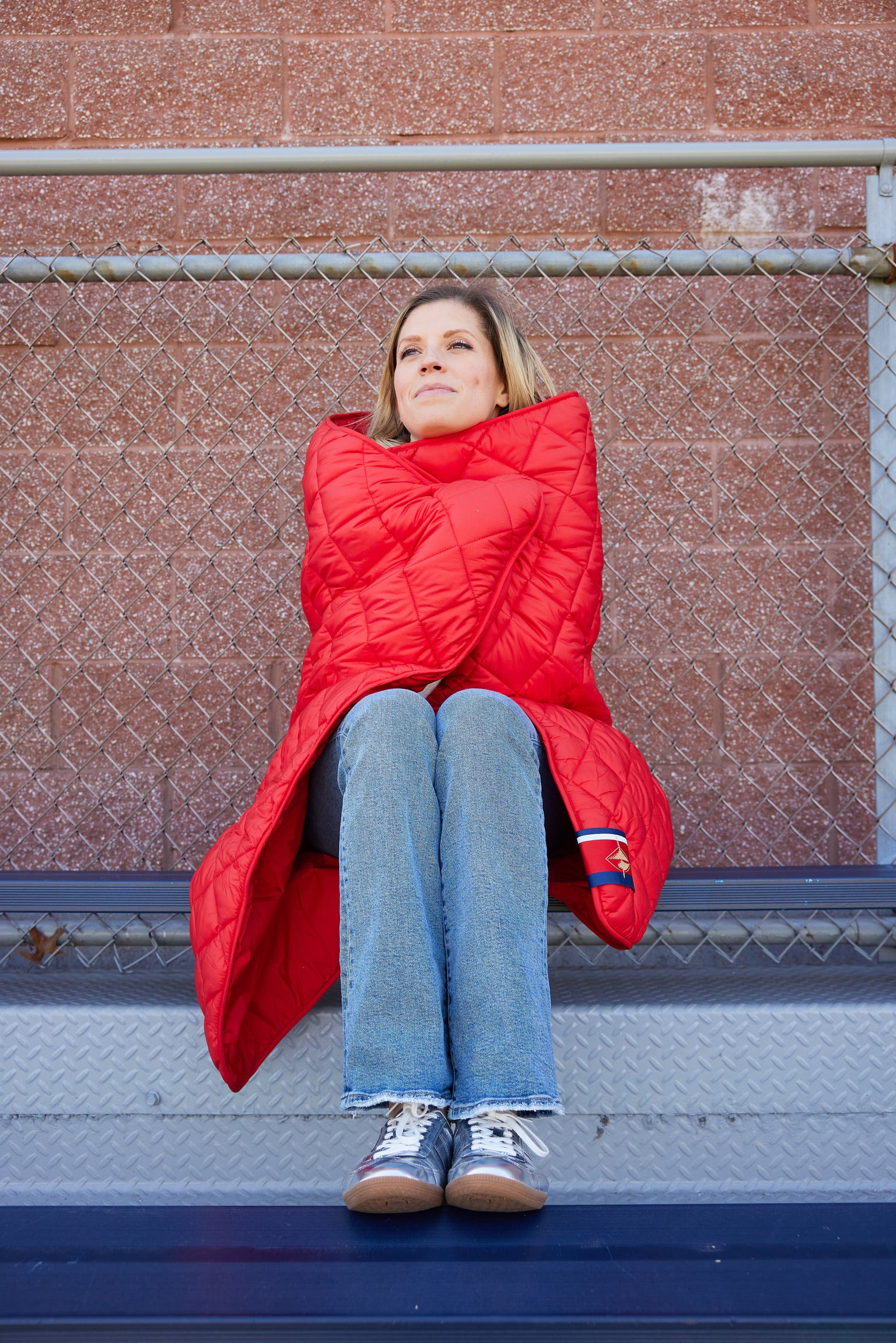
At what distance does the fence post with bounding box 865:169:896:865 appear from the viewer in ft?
6.03

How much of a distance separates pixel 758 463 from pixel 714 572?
0.96 ft

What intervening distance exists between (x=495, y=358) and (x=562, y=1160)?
51.2 inches

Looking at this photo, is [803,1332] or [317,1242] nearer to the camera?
[803,1332]

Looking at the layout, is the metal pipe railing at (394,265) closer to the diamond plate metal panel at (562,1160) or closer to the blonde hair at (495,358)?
the blonde hair at (495,358)

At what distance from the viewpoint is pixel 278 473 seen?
2387 millimetres

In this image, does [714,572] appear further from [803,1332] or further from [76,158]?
[803,1332]

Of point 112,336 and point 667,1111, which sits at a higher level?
point 112,336

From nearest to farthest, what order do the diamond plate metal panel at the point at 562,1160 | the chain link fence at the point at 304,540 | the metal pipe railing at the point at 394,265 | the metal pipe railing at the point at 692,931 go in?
the diamond plate metal panel at the point at 562,1160
the metal pipe railing at the point at 692,931
the metal pipe railing at the point at 394,265
the chain link fence at the point at 304,540

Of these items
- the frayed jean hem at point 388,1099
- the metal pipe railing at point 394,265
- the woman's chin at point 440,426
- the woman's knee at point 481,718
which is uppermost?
the metal pipe railing at point 394,265

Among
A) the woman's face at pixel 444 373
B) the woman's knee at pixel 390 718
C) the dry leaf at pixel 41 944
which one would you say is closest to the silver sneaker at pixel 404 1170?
the woman's knee at pixel 390 718

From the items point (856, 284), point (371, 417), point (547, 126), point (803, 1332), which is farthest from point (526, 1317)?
point (547, 126)

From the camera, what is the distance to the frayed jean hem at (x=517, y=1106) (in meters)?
1.04

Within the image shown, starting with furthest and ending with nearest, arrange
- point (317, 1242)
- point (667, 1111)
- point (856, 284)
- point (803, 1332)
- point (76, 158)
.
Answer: point (856, 284), point (76, 158), point (667, 1111), point (317, 1242), point (803, 1332)

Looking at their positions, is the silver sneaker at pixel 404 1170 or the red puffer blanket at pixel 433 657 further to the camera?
the red puffer blanket at pixel 433 657
